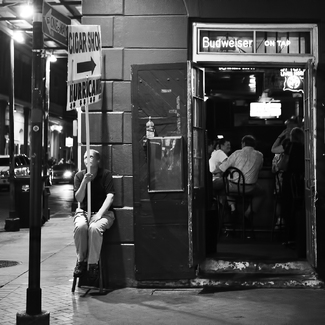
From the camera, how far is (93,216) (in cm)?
808

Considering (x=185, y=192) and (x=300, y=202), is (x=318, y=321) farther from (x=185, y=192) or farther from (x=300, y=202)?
(x=300, y=202)

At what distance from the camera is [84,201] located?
830 centimetres

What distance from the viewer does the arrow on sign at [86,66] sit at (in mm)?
7789

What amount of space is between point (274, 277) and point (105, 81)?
10.8 ft

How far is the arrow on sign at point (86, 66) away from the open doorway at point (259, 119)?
3.49 meters

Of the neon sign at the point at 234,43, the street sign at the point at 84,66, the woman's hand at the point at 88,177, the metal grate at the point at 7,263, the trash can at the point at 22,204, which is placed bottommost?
the metal grate at the point at 7,263

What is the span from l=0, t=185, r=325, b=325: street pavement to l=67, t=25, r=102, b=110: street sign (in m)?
2.29

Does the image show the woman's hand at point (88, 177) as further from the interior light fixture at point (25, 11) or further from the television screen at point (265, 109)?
the television screen at point (265, 109)

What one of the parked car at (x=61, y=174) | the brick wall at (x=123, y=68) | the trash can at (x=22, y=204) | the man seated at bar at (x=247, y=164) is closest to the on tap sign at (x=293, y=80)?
the man seated at bar at (x=247, y=164)

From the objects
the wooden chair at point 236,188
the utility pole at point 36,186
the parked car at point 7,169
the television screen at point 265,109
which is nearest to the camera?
the utility pole at point 36,186

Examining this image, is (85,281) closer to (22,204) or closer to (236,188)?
(236,188)

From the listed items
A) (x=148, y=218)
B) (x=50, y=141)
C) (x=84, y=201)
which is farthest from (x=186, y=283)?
(x=50, y=141)

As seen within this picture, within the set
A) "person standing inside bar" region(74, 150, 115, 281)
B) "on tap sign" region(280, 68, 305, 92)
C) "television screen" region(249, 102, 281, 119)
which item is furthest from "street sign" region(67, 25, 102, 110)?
"television screen" region(249, 102, 281, 119)

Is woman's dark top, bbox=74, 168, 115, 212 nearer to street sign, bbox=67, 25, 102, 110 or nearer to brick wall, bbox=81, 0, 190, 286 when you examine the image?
brick wall, bbox=81, 0, 190, 286
